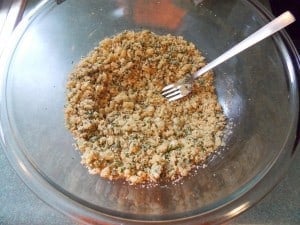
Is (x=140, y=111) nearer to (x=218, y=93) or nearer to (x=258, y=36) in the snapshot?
(x=218, y=93)

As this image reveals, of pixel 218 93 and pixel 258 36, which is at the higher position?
pixel 258 36

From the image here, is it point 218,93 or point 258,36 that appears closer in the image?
point 258,36

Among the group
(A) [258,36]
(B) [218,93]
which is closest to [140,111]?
(B) [218,93]

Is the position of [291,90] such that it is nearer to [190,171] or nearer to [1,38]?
[190,171]

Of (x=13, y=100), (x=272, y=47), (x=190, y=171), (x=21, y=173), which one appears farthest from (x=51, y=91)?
(x=272, y=47)
